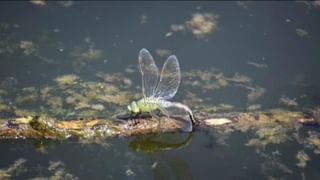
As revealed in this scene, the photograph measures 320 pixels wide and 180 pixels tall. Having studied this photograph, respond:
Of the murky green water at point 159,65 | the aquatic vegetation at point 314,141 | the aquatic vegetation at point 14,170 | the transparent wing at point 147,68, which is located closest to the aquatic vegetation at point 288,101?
the murky green water at point 159,65

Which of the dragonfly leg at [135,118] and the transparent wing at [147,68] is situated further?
the transparent wing at [147,68]

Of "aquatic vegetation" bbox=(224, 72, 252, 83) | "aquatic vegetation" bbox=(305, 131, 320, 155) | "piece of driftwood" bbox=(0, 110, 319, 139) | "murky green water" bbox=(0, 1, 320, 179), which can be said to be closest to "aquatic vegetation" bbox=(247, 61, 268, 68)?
"murky green water" bbox=(0, 1, 320, 179)

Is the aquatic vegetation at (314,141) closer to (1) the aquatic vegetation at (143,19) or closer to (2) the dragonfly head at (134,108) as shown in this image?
(2) the dragonfly head at (134,108)

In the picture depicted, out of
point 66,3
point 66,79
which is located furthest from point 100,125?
point 66,3

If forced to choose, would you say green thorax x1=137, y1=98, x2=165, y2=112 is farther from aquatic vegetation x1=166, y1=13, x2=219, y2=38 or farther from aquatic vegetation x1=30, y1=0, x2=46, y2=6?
aquatic vegetation x1=30, y1=0, x2=46, y2=6

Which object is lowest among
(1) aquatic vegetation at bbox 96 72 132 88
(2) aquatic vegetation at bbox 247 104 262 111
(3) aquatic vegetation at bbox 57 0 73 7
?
(2) aquatic vegetation at bbox 247 104 262 111
